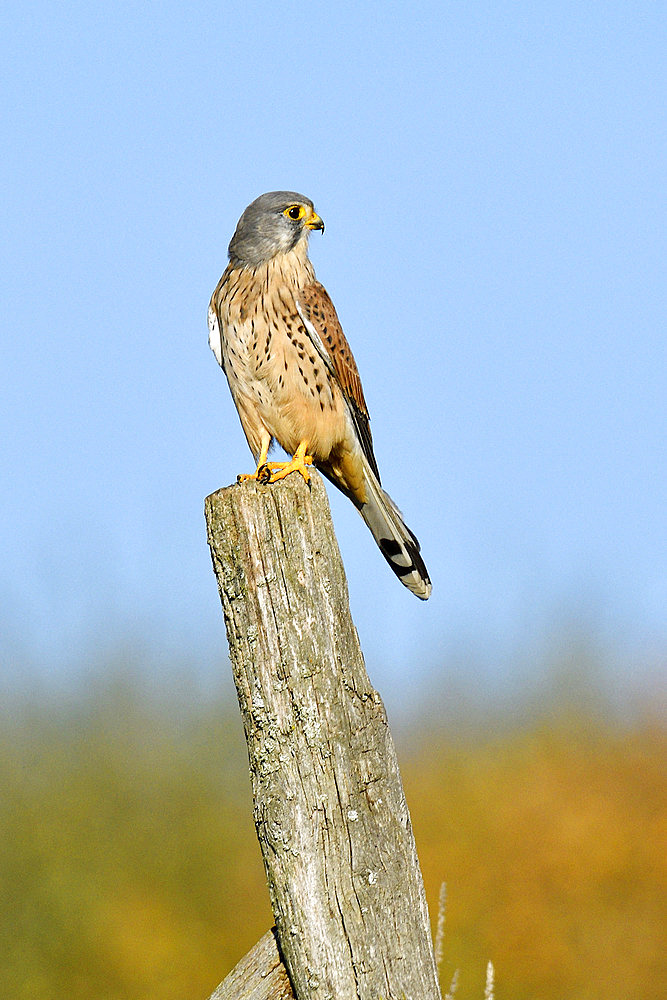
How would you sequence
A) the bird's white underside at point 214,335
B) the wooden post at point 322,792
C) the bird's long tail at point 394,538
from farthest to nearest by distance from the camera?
the bird's white underside at point 214,335, the bird's long tail at point 394,538, the wooden post at point 322,792

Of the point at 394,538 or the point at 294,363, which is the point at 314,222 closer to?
the point at 294,363

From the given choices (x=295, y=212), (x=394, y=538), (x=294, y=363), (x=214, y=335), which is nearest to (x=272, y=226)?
(x=295, y=212)

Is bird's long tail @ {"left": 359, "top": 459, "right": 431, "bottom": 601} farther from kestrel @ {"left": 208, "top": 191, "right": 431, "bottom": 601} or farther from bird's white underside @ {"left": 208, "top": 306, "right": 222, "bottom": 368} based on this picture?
bird's white underside @ {"left": 208, "top": 306, "right": 222, "bottom": 368}

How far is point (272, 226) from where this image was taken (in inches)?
146

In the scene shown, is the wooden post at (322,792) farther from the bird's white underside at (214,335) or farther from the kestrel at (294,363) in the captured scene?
the bird's white underside at (214,335)

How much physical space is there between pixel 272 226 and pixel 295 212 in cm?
12

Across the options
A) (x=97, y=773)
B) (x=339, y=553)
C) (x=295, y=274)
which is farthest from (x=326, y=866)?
(x=97, y=773)

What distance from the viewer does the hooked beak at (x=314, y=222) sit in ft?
12.3

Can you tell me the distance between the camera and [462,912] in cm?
516

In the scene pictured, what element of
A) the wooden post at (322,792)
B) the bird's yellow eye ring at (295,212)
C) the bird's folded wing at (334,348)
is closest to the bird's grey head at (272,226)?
the bird's yellow eye ring at (295,212)

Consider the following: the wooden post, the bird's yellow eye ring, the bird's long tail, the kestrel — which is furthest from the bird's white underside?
the wooden post

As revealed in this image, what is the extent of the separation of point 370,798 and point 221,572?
0.60 m

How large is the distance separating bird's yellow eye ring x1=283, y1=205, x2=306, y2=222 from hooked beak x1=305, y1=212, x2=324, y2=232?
3 cm

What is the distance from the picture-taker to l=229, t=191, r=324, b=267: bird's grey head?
367 cm
